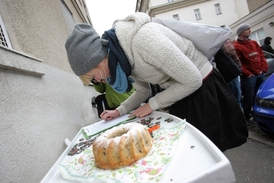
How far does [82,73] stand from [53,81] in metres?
1.48

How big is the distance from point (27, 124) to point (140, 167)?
1.21 metres

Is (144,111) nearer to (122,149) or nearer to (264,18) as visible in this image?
(122,149)

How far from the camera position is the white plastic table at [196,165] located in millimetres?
571

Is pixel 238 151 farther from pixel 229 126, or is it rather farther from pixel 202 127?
pixel 202 127

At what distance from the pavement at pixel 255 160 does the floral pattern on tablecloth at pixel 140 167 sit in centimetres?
154

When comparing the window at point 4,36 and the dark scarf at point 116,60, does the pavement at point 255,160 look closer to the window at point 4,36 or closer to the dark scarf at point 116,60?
the dark scarf at point 116,60

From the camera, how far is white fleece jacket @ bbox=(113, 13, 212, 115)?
1010mm

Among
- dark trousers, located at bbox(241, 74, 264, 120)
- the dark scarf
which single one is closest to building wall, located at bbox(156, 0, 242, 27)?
dark trousers, located at bbox(241, 74, 264, 120)

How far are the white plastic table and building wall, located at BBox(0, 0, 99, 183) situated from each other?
61cm

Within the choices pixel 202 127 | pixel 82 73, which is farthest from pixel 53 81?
pixel 202 127

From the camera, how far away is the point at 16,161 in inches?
49.6

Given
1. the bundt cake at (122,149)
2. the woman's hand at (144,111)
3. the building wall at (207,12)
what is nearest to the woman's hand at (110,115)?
the woman's hand at (144,111)

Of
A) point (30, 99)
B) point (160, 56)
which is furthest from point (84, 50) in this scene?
point (30, 99)

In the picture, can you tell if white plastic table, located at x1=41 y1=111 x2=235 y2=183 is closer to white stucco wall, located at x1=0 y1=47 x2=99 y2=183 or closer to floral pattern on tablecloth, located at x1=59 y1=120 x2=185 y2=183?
floral pattern on tablecloth, located at x1=59 y1=120 x2=185 y2=183
